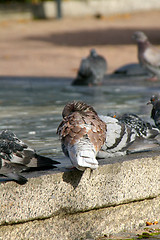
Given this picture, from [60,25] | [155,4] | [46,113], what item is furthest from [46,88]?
[155,4]

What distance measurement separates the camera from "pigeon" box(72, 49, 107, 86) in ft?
37.1

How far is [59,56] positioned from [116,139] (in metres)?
16.4

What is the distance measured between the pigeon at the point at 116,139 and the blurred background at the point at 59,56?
461mm

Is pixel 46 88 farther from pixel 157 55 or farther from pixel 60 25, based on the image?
pixel 60 25

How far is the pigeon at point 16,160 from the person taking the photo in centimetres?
338

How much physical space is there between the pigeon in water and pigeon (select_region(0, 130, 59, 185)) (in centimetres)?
48

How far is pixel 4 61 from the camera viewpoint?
18.2 metres

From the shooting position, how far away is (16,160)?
3521 mm

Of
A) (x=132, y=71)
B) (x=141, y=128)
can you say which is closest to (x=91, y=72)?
(x=132, y=71)

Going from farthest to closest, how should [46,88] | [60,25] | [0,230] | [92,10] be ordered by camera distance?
[92,10], [60,25], [46,88], [0,230]

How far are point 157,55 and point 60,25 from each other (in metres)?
18.9

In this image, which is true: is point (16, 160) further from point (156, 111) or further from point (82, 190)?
point (156, 111)

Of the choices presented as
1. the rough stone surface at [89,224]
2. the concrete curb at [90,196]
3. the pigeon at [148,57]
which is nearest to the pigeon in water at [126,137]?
the concrete curb at [90,196]

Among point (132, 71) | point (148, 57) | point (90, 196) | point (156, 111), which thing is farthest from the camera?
point (132, 71)
